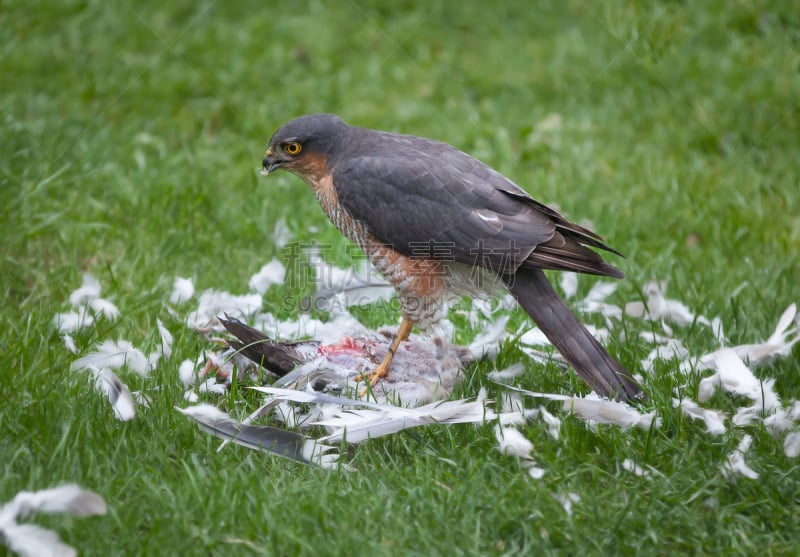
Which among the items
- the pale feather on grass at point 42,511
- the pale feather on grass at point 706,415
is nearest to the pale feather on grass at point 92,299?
the pale feather on grass at point 42,511

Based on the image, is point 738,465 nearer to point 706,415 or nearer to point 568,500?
point 706,415

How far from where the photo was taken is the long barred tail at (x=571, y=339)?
129 inches

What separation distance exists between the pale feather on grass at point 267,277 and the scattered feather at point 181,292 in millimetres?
316

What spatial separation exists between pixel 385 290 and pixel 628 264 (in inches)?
53.7

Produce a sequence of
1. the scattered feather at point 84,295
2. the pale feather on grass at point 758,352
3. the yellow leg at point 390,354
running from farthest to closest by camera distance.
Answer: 1. the scattered feather at point 84,295
2. the yellow leg at point 390,354
3. the pale feather on grass at point 758,352

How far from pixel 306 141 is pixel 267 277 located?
2.90 ft

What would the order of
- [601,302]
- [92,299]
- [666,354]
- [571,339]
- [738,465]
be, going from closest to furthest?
[738,465], [571,339], [666,354], [92,299], [601,302]

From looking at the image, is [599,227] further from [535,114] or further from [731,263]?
[535,114]

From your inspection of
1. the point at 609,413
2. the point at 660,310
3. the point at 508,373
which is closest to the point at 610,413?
the point at 609,413

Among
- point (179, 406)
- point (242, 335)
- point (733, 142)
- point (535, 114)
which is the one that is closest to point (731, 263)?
point (733, 142)

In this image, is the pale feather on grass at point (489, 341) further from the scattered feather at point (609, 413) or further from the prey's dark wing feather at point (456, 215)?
the scattered feather at point (609, 413)

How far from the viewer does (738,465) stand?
2873mm

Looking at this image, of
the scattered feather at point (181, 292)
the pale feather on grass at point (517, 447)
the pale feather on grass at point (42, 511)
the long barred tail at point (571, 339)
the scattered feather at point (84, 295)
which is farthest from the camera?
the scattered feather at point (181, 292)

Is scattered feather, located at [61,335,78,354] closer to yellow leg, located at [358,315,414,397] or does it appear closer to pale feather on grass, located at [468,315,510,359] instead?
yellow leg, located at [358,315,414,397]
